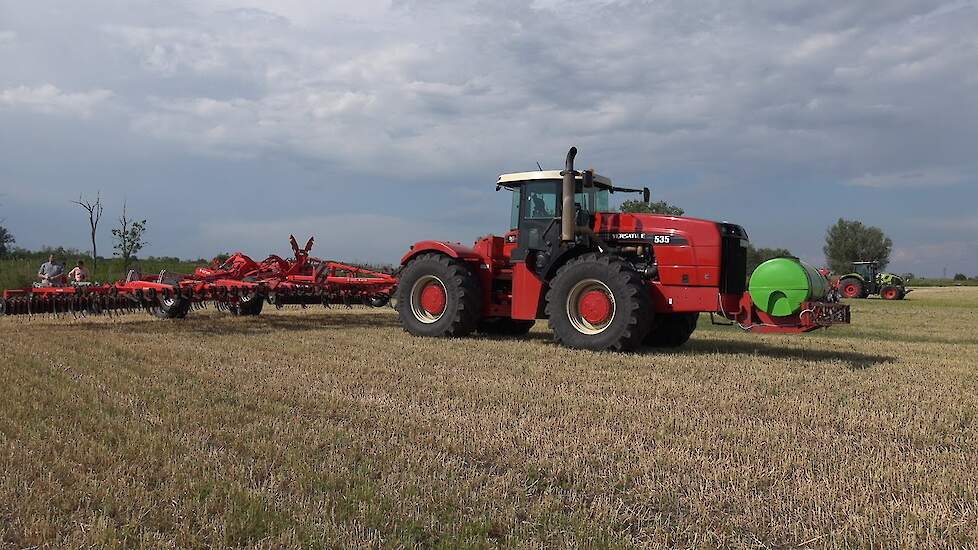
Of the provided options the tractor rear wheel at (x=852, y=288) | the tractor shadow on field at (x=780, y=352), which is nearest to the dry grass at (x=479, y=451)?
the tractor shadow on field at (x=780, y=352)

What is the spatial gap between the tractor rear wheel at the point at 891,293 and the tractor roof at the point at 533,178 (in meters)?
29.6

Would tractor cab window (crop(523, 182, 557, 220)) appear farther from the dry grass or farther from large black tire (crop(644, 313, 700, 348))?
the dry grass

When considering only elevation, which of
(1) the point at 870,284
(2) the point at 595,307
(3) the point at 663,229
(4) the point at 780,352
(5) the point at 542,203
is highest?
(5) the point at 542,203

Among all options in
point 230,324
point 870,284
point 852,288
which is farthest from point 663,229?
point 870,284

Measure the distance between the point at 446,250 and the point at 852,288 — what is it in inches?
1154

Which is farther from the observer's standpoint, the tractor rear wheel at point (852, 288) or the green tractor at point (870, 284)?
the green tractor at point (870, 284)

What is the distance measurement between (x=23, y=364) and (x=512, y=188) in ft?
19.6

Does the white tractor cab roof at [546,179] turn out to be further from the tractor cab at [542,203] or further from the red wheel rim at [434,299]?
the red wheel rim at [434,299]

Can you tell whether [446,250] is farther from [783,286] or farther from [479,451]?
[479,451]

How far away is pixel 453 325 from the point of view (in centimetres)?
1008

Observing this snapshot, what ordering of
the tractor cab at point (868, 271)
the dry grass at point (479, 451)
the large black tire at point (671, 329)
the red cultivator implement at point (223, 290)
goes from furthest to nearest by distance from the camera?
the tractor cab at point (868, 271) < the red cultivator implement at point (223, 290) < the large black tire at point (671, 329) < the dry grass at point (479, 451)

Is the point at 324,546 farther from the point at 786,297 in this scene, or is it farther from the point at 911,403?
the point at 786,297

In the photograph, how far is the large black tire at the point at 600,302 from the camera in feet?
27.7

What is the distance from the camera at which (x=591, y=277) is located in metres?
8.79
